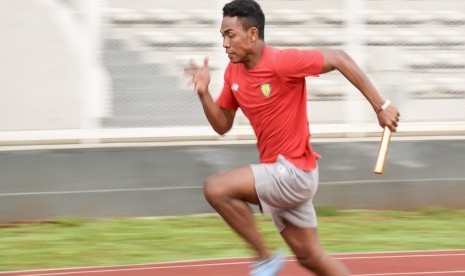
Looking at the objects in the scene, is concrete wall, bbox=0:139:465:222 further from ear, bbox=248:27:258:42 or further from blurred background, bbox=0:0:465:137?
ear, bbox=248:27:258:42

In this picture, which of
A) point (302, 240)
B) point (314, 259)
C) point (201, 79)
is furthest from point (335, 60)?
point (314, 259)

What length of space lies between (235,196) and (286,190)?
0.27m

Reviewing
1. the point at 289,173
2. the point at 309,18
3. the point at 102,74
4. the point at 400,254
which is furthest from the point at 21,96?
the point at 289,173

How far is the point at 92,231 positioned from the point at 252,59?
133 inches

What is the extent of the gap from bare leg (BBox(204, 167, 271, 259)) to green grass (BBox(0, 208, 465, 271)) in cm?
214

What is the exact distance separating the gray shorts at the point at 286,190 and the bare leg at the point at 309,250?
0.14ft

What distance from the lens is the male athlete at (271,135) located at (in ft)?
19.0

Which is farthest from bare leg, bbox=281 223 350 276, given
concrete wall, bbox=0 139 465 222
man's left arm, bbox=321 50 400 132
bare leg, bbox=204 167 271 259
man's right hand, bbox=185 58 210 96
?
concrete wall, bbox=0 139 465 222

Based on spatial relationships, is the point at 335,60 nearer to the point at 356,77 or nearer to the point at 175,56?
Result: the point at 356,77

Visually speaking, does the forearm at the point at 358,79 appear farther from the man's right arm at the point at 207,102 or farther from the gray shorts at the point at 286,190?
the man's right arm at the point at 207,102

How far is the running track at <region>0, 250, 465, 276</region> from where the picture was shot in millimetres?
7422

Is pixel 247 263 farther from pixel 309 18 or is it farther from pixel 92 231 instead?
pixel 309 18

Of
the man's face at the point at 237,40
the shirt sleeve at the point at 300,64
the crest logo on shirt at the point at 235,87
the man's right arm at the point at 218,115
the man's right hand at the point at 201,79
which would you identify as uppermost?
the man's face at the point at 237,40

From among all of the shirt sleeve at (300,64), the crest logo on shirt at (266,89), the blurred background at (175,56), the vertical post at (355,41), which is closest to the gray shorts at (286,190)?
the crest logo on shirt at (266,89)
